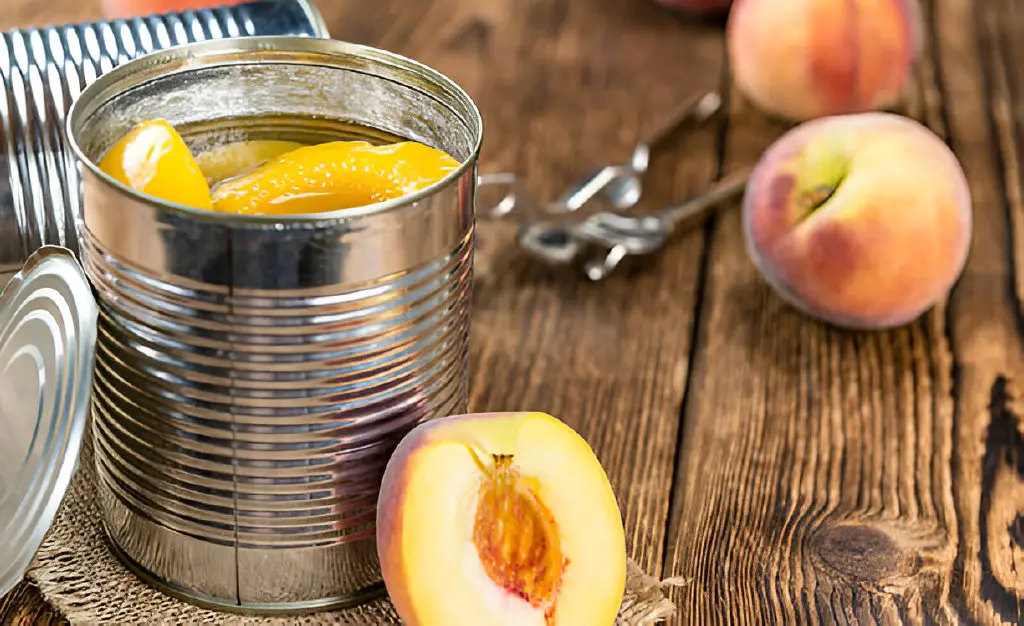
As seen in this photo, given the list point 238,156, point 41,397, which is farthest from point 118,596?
point 238,156

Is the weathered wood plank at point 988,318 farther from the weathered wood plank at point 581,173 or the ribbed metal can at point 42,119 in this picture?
the ribbed metal can at point 42,119

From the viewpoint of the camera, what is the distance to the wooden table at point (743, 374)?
708mm

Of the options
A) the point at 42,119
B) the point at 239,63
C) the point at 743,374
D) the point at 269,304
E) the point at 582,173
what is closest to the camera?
the point at 269,304

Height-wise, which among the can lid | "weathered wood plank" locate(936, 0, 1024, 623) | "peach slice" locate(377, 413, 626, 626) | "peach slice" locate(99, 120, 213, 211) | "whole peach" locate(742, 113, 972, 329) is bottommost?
"weathered wood plank" locate(936, 0, 1024, 623)

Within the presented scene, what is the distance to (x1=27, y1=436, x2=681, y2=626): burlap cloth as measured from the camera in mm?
640

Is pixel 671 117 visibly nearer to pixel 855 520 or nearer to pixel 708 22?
pixel 708 22

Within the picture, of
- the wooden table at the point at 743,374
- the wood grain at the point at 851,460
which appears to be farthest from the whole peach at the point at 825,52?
the wood grain at the point at 851,460

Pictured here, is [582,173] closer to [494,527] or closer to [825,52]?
[825,52]

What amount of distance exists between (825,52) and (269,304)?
29.3 inches

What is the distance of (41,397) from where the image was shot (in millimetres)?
597

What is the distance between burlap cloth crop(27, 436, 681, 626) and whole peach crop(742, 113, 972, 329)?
1.02 feet

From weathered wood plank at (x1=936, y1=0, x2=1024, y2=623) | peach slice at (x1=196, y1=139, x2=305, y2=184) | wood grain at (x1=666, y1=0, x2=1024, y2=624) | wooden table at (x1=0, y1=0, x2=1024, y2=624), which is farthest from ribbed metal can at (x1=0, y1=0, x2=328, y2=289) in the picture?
weathered wood plank at (x1=936, y1=0, x2=1024, y2=623)

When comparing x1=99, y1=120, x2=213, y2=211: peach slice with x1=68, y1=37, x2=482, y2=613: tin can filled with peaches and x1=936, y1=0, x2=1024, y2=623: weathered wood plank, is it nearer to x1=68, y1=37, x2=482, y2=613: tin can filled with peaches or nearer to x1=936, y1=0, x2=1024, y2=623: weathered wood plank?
x1=68, y1=37, x2=482, y2=613: tin can filled with peaches

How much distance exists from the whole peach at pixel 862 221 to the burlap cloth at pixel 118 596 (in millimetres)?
311
